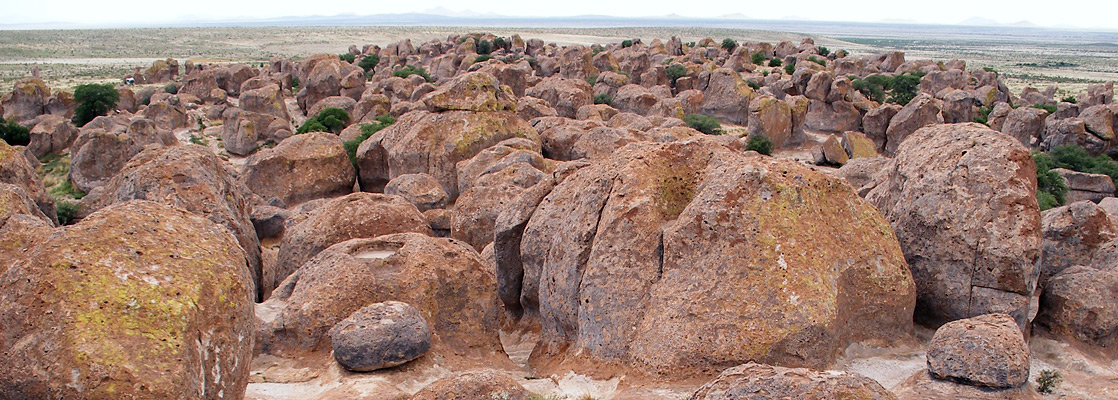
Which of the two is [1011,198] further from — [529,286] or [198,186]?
[198,186]

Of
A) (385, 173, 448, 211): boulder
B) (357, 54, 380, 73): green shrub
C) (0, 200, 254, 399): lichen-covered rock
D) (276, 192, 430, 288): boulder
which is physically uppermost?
(0, 200, 254, 399): lichen-covered rock

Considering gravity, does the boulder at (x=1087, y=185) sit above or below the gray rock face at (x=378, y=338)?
below

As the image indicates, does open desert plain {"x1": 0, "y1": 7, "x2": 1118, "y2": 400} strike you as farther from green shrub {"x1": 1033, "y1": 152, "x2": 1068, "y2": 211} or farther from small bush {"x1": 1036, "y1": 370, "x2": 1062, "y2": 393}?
green shrub {"x1": 1033, "y1": 152, "x2": 1068, "y2": 211}

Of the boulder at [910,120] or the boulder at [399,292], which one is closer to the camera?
the boulder at [399,292]

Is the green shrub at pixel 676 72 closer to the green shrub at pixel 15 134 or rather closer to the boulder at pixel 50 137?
the boulder at pixel 50 137

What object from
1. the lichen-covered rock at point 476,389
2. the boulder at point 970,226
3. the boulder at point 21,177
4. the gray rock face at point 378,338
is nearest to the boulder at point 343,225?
the gray rock face at point 378,338

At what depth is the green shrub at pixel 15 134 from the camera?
3859 cm

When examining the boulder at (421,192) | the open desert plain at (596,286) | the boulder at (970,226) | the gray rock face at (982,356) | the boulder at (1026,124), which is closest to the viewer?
the open desert plain at (596,286)

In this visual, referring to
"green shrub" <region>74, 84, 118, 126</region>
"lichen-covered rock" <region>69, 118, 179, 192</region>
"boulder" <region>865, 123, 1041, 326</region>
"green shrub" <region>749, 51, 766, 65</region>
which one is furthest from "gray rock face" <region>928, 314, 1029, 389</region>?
"green shrub" <region>749, 51, 766, 65</region>

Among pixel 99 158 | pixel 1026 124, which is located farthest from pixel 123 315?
pixel 1026 124

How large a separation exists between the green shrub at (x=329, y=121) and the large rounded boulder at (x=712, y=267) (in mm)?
32561

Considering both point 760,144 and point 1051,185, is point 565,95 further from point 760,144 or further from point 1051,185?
point 1051,185

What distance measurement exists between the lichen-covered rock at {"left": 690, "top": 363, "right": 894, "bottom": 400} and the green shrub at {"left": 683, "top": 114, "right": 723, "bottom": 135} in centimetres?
3536

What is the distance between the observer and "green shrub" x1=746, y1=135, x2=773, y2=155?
37.4 meters
